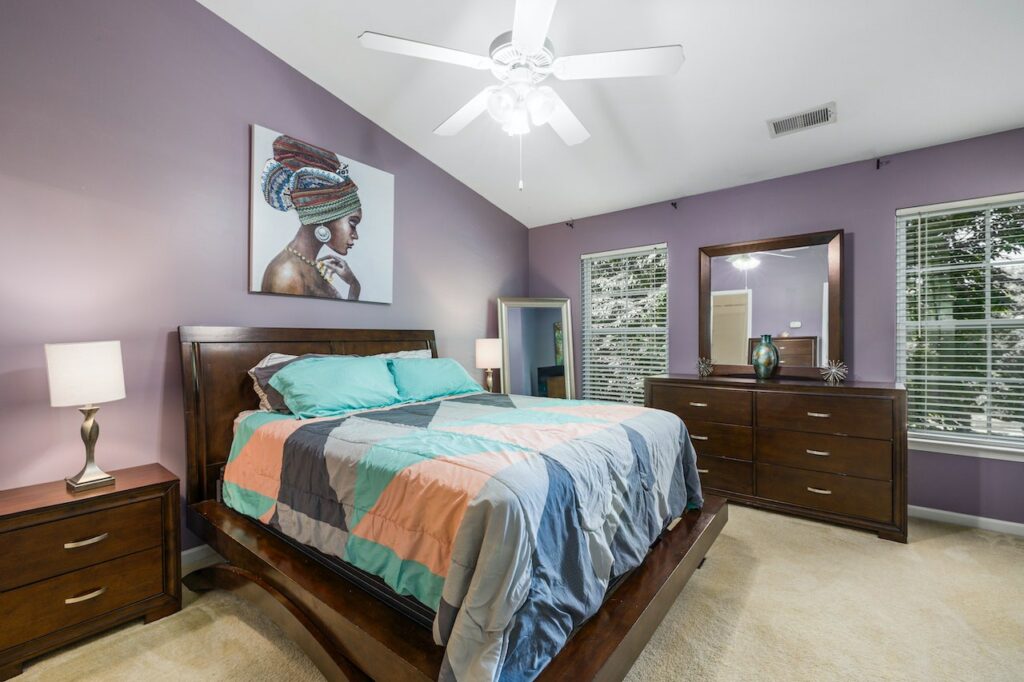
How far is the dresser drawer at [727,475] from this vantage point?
3.16 m

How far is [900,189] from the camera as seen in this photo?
10.1 feet

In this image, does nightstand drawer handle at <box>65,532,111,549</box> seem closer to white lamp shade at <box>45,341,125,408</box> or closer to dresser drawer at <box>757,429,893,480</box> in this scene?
white lamp shade at <box>45,341,125,408</box>

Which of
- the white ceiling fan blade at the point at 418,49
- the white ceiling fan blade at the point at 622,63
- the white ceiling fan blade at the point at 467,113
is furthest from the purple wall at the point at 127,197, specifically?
the white ceiling fan blade at the point at 622,63

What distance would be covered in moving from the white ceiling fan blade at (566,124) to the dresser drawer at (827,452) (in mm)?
2282

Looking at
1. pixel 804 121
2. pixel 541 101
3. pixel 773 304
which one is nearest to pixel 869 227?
pixel 773 304

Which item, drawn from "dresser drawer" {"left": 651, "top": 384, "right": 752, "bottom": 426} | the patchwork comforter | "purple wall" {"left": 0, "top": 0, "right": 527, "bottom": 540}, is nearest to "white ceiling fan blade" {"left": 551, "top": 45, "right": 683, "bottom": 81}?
the patchwork comforter

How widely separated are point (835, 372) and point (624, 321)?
1.75m

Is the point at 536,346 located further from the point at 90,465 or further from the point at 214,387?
the point at 90,465

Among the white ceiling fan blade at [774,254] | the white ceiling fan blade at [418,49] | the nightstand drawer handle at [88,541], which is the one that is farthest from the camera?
the white ceiling fan blade at [774,254]

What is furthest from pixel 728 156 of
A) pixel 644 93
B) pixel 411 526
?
pixel 411 526

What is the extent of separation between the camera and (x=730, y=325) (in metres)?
3.69

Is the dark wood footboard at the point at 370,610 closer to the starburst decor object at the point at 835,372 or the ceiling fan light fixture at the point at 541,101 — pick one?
the starburst decor object at the point at 835,372

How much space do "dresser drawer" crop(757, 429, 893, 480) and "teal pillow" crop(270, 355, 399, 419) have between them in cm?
251

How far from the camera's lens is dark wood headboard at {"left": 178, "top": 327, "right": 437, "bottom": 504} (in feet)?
7.95
